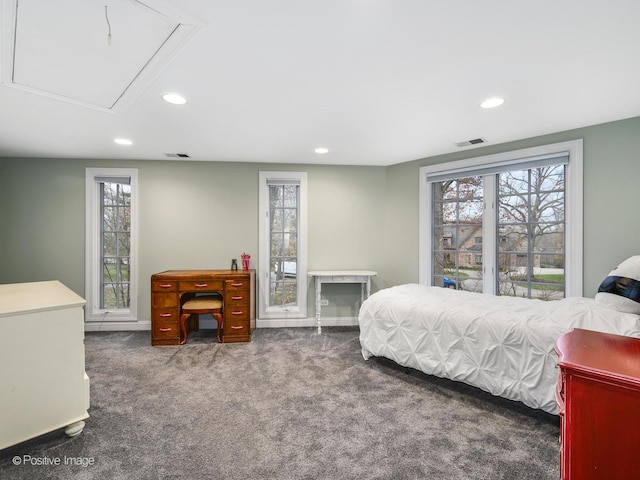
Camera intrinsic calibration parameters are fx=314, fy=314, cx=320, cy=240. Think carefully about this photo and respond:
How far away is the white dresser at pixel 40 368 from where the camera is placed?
177 cm

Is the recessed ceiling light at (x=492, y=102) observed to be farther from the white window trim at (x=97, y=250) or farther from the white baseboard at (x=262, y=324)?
the white window trim at (x=97, y=250)

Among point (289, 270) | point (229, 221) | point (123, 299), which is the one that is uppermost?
point (229, 221)

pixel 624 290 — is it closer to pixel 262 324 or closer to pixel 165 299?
pixel 262 324

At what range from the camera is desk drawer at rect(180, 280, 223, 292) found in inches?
146

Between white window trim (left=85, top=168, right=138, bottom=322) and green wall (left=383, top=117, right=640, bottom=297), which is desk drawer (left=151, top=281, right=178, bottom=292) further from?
green wall (left=383, top=117, right=640, bottom=297)

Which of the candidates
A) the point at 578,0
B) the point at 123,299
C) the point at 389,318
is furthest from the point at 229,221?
the point at 578,0

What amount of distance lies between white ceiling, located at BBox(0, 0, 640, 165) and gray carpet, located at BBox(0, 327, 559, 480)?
2.29m

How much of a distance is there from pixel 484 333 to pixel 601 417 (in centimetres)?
146

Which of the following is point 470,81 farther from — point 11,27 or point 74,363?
point 74,363

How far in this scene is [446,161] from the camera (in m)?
3.95

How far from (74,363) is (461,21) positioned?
2.92m

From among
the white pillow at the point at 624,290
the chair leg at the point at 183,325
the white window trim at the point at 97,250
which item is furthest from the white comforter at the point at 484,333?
the white window trim at the point at 97,250

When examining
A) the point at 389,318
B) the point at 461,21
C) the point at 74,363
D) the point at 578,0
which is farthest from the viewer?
the point at 389,318

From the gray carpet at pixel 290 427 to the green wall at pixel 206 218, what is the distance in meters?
1.56
